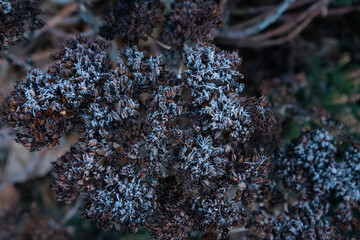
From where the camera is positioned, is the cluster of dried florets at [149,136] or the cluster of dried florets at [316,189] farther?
the cluster of dried florets at [316,189]

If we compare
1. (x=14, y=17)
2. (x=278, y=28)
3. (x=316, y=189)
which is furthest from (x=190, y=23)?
(x=278, y=28)

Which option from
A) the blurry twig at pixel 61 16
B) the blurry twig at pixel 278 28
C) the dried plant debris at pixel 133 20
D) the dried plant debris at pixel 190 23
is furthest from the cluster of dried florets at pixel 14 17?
the blurry twig at pixel 278 28

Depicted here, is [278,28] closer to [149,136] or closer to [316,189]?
[316,189]

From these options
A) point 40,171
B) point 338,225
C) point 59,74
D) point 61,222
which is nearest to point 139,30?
point 59,74

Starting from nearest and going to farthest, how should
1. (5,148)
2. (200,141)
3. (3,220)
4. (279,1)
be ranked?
(200,141), (3,220), (279,1), (5,148)

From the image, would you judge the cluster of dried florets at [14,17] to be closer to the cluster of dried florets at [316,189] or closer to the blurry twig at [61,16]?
the blurry twig at [61,16]

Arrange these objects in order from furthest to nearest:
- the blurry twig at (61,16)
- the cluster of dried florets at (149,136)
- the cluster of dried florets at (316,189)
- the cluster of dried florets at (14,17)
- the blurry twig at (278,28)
A: 1. the blurry twig at (61,16)
2. the blurry twig at (278,28)
3. the cluster of dried florets at (316,189)
4. the cluster of dried florets at (14,17)
5. the cluster of dried florets at (149,136)

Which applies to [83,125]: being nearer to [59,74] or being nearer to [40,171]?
[59,74]

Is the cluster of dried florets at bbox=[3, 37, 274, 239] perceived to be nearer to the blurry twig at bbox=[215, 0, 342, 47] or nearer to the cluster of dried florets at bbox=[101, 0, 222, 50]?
the cluster of dried florets at bbox=[101, 0, 222, 50]
